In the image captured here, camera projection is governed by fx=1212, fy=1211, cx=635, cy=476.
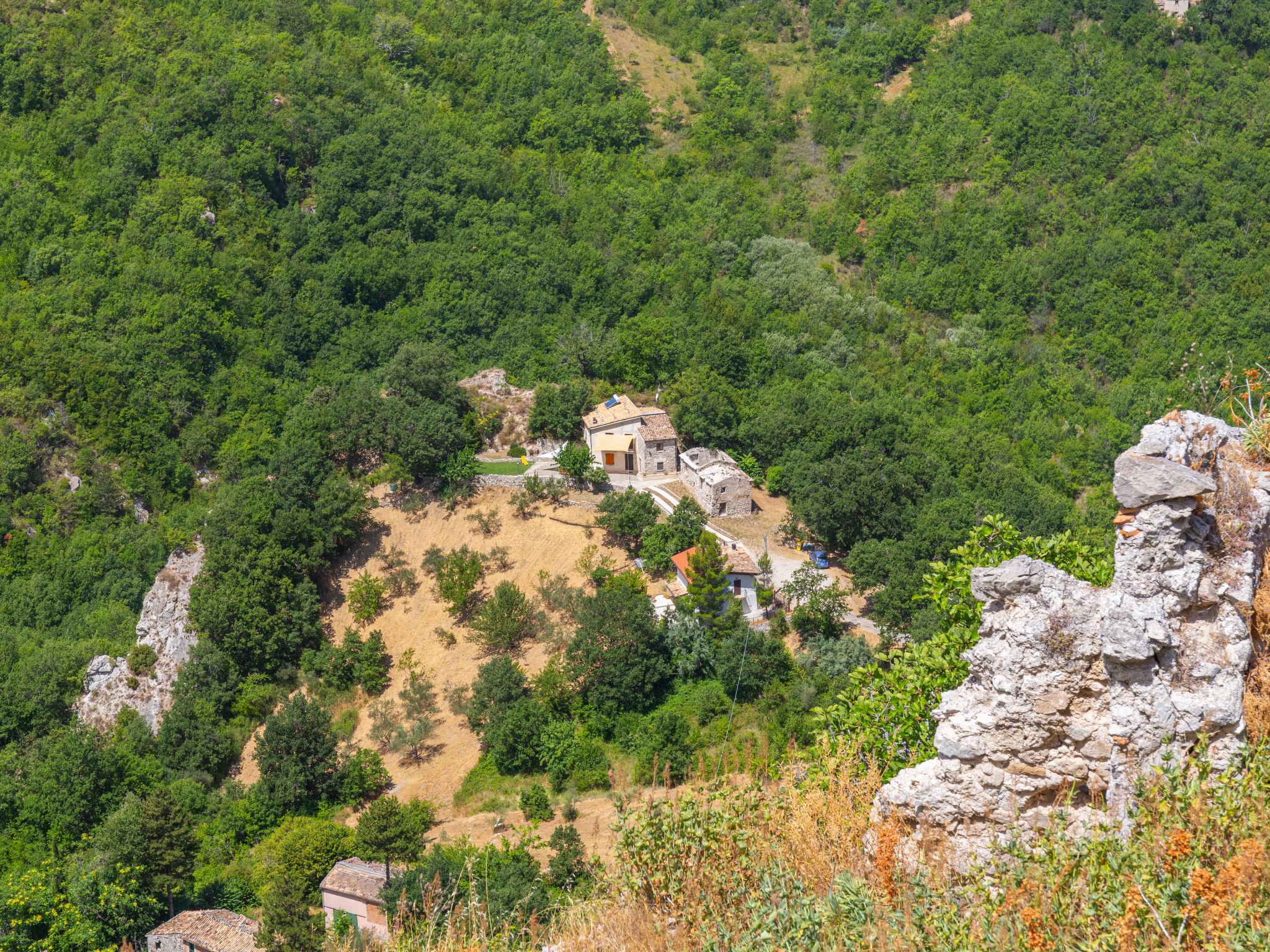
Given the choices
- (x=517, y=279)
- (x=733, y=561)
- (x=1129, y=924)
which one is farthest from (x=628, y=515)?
(x=1129, y=924)

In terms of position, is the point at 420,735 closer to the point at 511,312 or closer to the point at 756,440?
the point at 756,440

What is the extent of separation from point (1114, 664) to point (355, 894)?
24.2 m

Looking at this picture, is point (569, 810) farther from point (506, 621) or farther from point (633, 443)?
point (633, 443)

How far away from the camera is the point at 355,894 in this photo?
31.6 m

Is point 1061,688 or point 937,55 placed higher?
point 937,55

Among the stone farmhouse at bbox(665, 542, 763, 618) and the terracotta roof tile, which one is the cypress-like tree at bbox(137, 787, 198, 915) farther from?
the terracotta roof tile

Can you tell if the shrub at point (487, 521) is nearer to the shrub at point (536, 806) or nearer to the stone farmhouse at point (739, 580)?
the stone farmhouse at point (739, 580)

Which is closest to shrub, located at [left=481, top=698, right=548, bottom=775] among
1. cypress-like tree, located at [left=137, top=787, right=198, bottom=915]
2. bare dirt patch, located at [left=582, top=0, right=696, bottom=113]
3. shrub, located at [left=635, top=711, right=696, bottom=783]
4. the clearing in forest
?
shrub, located at [left=635, top=711, right=696, bottom=783]

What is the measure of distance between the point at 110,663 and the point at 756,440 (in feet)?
87.1

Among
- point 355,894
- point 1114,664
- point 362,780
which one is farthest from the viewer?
point 362,780

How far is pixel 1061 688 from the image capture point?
13508mm

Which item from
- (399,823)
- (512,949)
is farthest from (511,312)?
(512,949)

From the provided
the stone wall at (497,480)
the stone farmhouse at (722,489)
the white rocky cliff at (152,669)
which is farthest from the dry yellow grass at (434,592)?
the white rocky cliff at (152,669)

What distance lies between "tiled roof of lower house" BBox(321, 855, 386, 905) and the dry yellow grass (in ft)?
16.7
